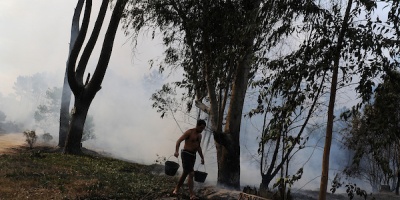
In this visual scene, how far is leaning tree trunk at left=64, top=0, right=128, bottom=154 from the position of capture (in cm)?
1562

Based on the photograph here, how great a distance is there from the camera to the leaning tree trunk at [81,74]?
15.6m

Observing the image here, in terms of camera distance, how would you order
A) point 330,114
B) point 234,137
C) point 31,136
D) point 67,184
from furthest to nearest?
point 31,136, point 234,137, point 67,184, point 330,114

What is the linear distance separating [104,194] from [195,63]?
19.0 ft

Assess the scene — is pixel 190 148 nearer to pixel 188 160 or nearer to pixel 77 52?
pixel 188 160

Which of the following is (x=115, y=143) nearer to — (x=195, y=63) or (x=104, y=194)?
(x=195, y=63)

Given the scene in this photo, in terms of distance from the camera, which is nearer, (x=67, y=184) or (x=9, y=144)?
(x=67, y=184)

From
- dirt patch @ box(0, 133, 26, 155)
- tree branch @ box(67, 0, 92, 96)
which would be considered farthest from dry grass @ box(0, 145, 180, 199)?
Answer: dirt patch @ box(0, 133, 26, 155)

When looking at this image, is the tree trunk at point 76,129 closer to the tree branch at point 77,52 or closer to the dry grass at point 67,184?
the tree branch at point 77,52

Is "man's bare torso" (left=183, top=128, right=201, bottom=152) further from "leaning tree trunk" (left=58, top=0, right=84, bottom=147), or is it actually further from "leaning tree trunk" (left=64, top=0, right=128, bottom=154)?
"leaning tree trunk" (left=58, top=0, right=84, bottom=147)

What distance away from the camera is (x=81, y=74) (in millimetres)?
16594

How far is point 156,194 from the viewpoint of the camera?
8359mm

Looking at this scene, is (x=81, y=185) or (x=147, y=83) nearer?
(x=81, y=185)

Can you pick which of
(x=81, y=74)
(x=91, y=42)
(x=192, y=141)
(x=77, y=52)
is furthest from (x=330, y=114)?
(x=81, y=74)

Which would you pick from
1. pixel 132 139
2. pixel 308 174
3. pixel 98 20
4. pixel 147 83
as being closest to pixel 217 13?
pixel 98 20
